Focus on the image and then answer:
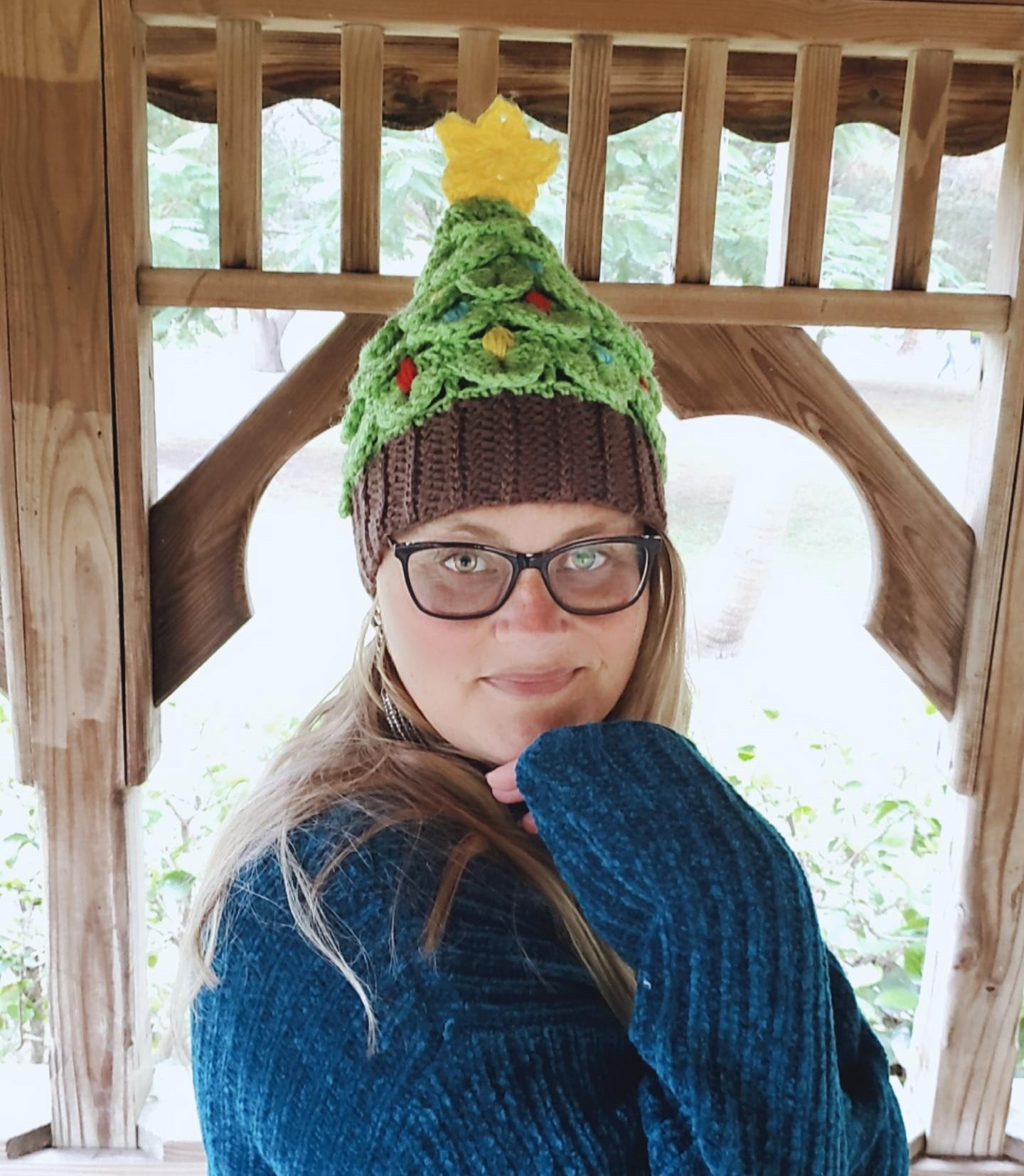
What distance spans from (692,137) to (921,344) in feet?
7.43

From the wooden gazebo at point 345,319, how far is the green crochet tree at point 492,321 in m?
0.30

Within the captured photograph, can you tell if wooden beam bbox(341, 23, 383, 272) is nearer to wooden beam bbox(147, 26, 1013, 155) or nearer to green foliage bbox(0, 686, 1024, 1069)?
wooden beam bbox(147, 26, 1013, 155)

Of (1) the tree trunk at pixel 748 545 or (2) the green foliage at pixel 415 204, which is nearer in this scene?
(2) the green foliage at pixel 415 204

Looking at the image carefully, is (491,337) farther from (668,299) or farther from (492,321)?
(668,299)

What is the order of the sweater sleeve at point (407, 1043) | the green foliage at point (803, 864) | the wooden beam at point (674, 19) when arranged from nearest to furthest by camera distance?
the sweater sleeve at point (407, 1043)
the wooden beam at point (674, 19)
the green foliage at point (803, 864)

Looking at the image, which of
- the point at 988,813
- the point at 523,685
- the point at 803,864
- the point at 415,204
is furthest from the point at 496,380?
the point at 415,204

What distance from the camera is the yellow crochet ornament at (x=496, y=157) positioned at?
1.02 meters

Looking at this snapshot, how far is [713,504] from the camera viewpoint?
11.6 ft

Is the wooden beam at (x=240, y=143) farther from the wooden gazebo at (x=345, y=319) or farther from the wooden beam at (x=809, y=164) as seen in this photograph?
the wooden beam at (x=809, y=164)

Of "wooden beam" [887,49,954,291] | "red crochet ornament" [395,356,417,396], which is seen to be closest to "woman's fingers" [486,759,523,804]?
"red crochet ornament" [395,356,417,396]

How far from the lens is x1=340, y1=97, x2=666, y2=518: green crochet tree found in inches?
39.1

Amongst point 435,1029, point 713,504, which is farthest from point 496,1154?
point 713,504

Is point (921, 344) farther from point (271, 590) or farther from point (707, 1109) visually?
point (707, 1109)

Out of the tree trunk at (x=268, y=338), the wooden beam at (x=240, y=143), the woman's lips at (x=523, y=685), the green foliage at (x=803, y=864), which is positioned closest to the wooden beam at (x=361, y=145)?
the wooden beam at (x=240, y=143)
